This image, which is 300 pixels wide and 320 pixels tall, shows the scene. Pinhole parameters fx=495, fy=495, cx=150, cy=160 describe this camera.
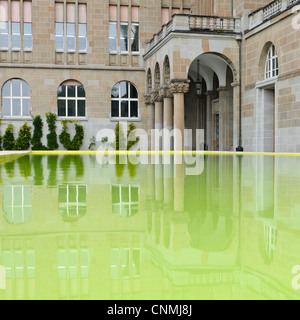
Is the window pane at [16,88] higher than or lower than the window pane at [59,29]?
lower

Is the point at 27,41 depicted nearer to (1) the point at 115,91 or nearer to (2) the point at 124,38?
(2) the point at 124,38

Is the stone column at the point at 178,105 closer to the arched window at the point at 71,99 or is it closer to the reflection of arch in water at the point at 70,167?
the arched window at the point at 71,99

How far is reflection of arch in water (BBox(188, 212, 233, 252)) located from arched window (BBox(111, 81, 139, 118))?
33.3 m

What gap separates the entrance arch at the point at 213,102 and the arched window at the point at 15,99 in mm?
12347

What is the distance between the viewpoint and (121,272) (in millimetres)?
2725

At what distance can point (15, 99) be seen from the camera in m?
36.7

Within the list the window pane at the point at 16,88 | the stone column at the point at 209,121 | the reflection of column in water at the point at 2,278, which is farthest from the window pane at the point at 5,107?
the reflection of column in water at the point at 2,278

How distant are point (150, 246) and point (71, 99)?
34589 millimetres

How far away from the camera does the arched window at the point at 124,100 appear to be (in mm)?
37688

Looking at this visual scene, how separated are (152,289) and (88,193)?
455 centimetres

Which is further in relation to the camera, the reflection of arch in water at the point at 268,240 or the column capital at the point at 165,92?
the column capital at the point at 165,92

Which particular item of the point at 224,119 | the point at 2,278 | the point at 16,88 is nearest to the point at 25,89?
the point at 16,88
